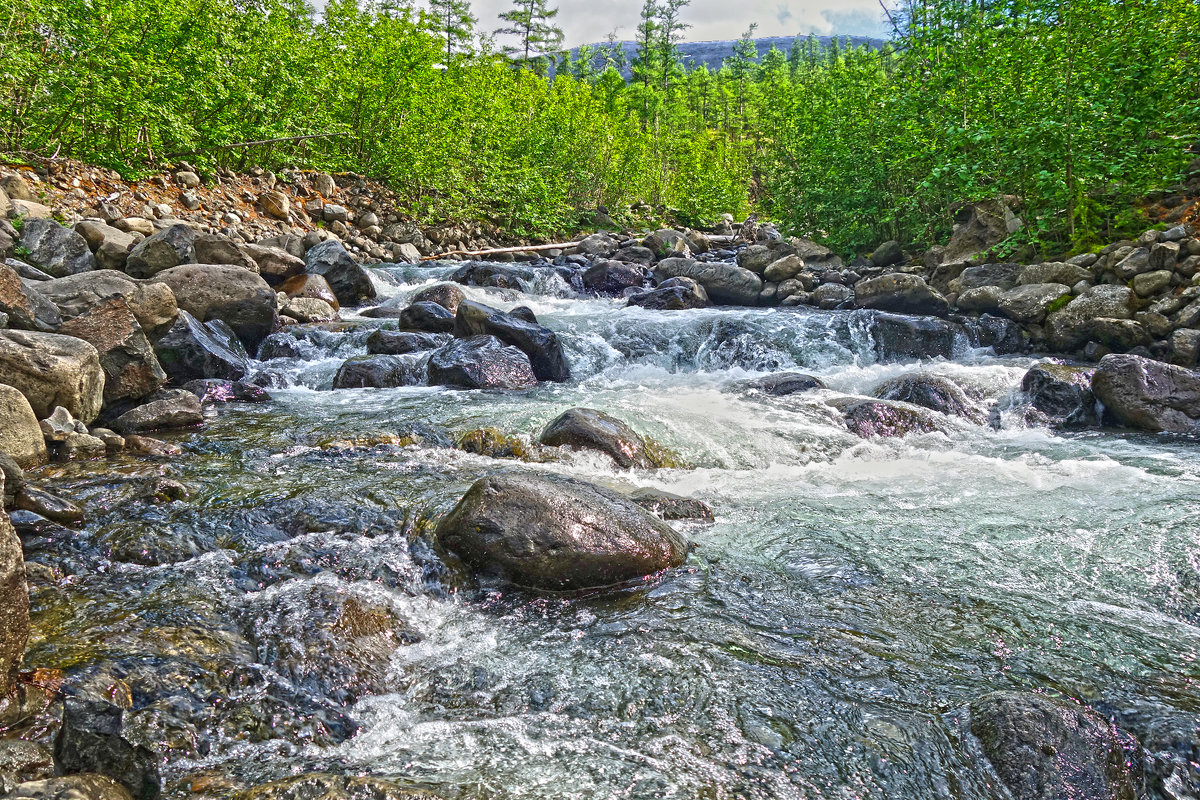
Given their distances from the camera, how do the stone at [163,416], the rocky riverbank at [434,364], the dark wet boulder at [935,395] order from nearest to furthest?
1. the rocky riverbank at [434,364]
2. the stone at [163,416]
3. the dark wet boulder at [935,395]

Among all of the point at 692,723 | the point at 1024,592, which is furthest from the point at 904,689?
the point at 1024,592

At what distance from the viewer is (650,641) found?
3414 millimetres

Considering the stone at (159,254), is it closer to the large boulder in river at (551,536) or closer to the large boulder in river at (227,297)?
the large boulder in river at (227,297)

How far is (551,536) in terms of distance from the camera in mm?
3973

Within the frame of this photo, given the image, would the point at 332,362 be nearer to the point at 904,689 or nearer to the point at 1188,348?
the point at 904,689

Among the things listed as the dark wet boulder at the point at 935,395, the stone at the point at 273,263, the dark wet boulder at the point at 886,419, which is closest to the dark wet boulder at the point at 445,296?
the stone at the point at 273,263

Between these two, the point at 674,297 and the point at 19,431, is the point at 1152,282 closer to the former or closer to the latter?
the point at 674,297

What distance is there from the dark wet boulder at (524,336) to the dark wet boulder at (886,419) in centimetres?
391

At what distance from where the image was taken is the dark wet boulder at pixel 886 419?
745cm

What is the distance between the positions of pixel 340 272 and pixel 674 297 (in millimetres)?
6526

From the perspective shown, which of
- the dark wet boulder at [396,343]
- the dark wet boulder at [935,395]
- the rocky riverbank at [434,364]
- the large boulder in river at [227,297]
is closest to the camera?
the rocky riverbank at [434,364]

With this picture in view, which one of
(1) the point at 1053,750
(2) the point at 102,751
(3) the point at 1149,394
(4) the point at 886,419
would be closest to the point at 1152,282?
(3) the point at 1149,394

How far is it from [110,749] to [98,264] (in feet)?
30.9

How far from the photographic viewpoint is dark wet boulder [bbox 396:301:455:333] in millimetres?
10430
